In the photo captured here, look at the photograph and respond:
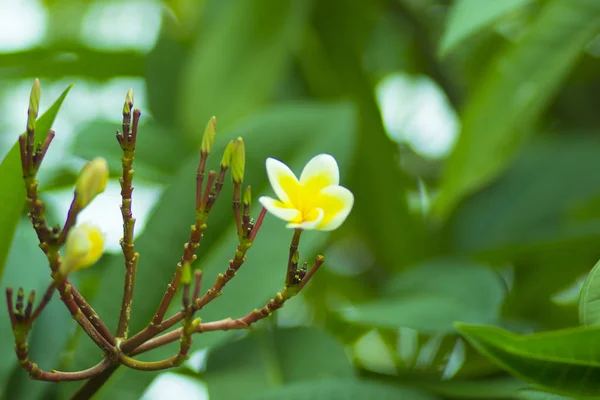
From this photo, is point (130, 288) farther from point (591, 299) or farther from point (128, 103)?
point (591, 299)

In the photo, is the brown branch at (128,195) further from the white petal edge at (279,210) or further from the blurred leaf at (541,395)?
the blurred leaf at (541,395)

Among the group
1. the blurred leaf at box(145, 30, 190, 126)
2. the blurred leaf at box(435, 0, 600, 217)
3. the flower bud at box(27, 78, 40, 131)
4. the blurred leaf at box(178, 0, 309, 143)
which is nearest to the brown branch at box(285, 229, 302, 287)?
the flower bud at box(27, 78, 40, 131)

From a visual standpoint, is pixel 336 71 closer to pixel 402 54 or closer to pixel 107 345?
pixel 402 54

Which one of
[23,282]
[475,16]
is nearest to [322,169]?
[475,16]

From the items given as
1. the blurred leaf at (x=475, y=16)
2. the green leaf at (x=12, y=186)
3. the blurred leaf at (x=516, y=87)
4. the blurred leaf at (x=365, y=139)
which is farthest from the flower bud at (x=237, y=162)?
the blurred leaf at (x=365, y=139)

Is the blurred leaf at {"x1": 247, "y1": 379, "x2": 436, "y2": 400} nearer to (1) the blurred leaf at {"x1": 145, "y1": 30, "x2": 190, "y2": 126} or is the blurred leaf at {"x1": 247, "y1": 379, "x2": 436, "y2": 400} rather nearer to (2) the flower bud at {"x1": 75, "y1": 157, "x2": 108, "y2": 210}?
(2) the flower bud at {"x1": 75, "y1": 157, "x2": 108, "y2": 210}

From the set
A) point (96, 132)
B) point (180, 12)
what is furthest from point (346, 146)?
point (180, 12)
